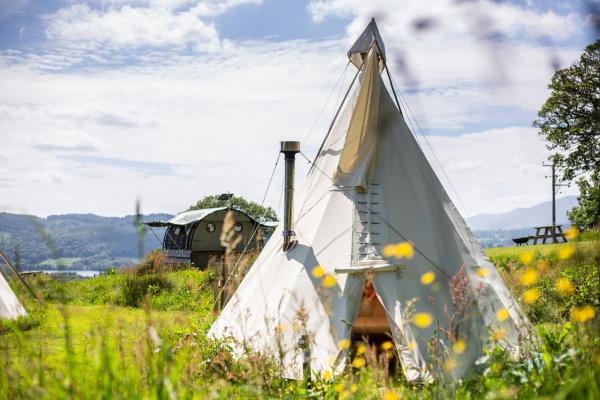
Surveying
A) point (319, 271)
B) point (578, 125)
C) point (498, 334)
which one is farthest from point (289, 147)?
point (578, 125)

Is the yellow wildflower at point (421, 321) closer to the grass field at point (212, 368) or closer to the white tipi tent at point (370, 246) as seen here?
the white tipi tent at point (370, 246)

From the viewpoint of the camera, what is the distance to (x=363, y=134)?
312 inches

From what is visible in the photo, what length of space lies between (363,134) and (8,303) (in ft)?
22.1

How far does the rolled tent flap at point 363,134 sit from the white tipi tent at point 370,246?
13 mm

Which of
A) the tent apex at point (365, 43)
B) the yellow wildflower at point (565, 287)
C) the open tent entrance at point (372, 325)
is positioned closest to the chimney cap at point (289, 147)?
the tent apex at point (365, 43)

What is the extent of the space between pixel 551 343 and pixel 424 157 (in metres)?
4.10

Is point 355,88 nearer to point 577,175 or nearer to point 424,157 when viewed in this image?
point 424,157

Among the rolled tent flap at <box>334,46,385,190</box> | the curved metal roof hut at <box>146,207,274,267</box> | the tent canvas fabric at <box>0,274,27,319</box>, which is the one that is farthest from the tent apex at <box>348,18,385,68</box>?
the curved metal roof hut at <box>146,207,274,267</box>

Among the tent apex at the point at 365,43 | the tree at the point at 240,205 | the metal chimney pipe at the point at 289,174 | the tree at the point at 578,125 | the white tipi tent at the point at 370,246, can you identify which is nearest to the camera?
the white tipi tent at the point at 370,246

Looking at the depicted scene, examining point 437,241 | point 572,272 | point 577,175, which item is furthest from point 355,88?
point 577,175

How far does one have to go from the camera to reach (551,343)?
439cm

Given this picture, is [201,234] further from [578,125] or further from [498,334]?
[498,334]

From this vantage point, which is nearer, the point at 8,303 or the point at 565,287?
the point at 565,287

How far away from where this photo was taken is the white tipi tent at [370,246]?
275 inches
